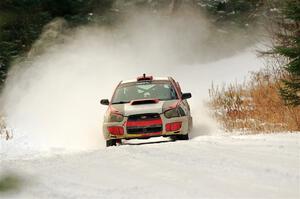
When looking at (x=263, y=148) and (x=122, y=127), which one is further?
(x=122, y=127)

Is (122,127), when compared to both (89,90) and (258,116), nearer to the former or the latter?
(258,116)

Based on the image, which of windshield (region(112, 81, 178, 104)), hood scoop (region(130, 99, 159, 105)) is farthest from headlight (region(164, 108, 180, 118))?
windshield (region(112, 81, 178, 104))

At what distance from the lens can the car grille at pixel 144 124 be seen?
10555 mm

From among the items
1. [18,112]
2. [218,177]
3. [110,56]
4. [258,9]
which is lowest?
[218,177]

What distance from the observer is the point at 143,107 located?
1083 cm

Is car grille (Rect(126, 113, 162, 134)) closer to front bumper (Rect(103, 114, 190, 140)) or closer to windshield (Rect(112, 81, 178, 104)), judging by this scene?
front bumper (Rect(103, 114, 190, 140))

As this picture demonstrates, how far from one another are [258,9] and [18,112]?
1469 cm

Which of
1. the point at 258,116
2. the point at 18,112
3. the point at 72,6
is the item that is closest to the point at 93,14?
the point at 72,6

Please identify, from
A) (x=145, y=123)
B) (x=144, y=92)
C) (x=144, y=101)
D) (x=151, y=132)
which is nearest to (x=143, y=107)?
(x=144, y=101)

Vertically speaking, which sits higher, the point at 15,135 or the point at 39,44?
the point at 39,44

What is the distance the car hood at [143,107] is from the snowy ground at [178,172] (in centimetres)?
338

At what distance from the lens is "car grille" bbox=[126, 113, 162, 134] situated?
Answer: 34.6ft

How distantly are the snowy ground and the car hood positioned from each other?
338 centimetres

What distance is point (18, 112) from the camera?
24.3m
